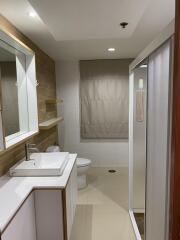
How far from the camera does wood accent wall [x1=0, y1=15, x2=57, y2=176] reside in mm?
1983

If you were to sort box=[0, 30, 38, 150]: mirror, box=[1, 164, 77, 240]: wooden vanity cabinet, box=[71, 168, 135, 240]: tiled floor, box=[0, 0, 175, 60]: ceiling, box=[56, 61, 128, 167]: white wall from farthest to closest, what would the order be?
box=[56, 61, 128, 167]: white wall < box=[71, 168, 135, 240]: tiled floor < box=[0, 30, 38, 150]: mirror < box=[1, 164, 77, 240]: wooden vanity cabinet < box=[0, 0, 175, 60]: ceiling

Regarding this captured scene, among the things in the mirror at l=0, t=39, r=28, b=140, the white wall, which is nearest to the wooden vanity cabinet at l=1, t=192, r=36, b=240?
the mirror at l=0, t=39, r=28, b=140

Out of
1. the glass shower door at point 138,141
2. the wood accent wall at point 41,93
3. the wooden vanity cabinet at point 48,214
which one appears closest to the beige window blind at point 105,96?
the wood accent wall at point 41,93

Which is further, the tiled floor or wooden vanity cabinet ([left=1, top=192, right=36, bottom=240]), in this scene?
the tiled floor

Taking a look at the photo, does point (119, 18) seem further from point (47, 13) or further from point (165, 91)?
point (165, 91)

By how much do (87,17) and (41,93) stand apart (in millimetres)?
1666

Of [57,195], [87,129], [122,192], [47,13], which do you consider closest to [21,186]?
[57,195]

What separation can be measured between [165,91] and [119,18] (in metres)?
0.93

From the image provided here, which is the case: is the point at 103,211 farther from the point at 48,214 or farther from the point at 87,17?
the point at 87,17

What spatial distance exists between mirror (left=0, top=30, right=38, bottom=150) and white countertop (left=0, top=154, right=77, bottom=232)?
355 mm

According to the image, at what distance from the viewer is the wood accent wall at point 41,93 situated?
1983 millimetres

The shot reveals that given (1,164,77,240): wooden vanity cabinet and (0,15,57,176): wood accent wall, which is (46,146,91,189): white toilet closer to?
(0,15,57,176): wood accent wall

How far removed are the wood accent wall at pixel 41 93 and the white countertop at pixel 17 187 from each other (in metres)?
0.23

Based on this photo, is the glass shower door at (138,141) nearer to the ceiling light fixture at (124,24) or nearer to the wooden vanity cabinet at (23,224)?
the ceiling light fixture at (124,24)
